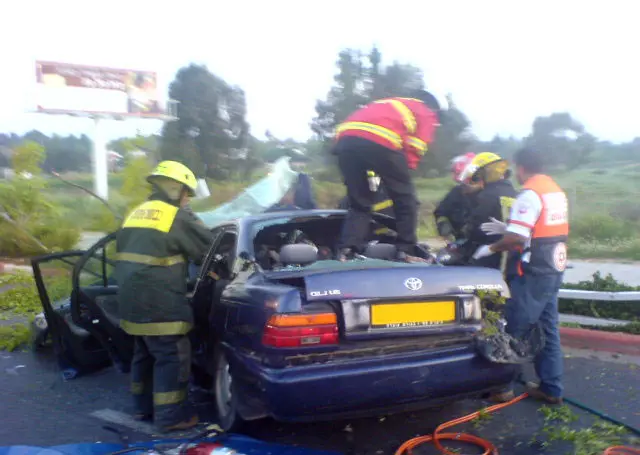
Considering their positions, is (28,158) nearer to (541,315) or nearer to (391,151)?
(391,151)

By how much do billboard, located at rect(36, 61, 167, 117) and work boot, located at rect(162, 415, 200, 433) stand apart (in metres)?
31.3

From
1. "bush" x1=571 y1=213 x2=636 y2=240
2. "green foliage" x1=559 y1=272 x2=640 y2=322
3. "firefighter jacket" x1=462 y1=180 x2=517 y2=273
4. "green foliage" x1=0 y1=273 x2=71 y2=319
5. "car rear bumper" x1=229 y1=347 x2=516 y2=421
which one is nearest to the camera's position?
"car rear bumper" x1=229 y1=347 x2=516 y2=421

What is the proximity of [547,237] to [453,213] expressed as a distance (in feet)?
5.50

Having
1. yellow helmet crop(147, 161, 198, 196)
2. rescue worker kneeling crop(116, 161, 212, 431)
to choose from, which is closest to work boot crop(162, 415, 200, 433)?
rescue worker kneeling crop(116, 161, 212, 431)

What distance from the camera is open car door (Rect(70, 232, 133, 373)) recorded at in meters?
A: 4.56

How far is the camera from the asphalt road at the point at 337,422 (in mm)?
3779

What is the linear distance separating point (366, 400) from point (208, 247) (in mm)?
1487

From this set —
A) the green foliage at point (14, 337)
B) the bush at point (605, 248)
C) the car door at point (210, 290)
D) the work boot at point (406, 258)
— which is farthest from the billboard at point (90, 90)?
the work boot at point (406, 258)

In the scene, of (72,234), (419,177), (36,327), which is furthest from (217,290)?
(419,177)

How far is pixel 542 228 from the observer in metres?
4.10

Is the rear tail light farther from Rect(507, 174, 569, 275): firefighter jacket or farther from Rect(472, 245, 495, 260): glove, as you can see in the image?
Rect(472, 245, 495, 260): glove

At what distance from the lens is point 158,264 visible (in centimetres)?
388

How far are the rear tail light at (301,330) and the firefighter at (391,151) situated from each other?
128 cm

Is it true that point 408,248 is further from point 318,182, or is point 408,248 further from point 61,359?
point 318,182
